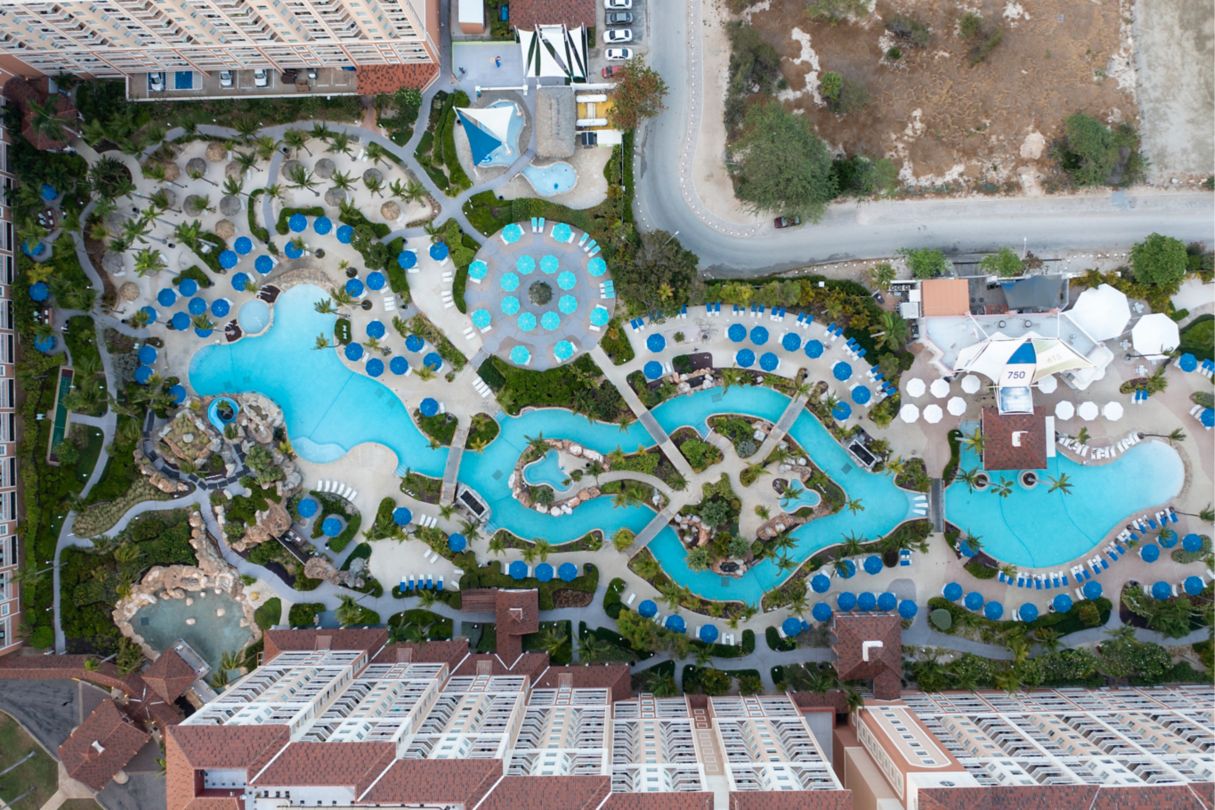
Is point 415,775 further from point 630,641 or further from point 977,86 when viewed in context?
point 977,86

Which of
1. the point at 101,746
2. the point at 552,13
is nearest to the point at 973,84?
the point at 552,13

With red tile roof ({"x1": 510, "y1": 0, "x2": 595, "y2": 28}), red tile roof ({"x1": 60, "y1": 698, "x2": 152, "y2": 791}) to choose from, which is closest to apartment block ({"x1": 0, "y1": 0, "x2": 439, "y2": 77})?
red tile roof ({"x1": 510, "y1": 0, "x2": 595, "y2": 28})

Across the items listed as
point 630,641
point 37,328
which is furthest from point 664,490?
point 37,328

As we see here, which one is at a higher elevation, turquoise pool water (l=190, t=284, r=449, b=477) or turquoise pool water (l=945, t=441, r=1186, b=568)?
turquoise pool water (l=190, t=284, r=449, b=477)

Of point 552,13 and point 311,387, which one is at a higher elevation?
point 552,13

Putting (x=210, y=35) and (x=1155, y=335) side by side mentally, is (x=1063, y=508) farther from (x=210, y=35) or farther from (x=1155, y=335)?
(x=210, y=35)

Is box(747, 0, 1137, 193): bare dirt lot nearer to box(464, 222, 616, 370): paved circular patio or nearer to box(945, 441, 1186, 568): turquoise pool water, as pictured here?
box(464, 222, 616, 370): paved circular patio

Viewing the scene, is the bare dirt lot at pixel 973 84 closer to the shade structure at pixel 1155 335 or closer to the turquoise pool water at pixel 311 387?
the shade structure at pixel 1155 335
